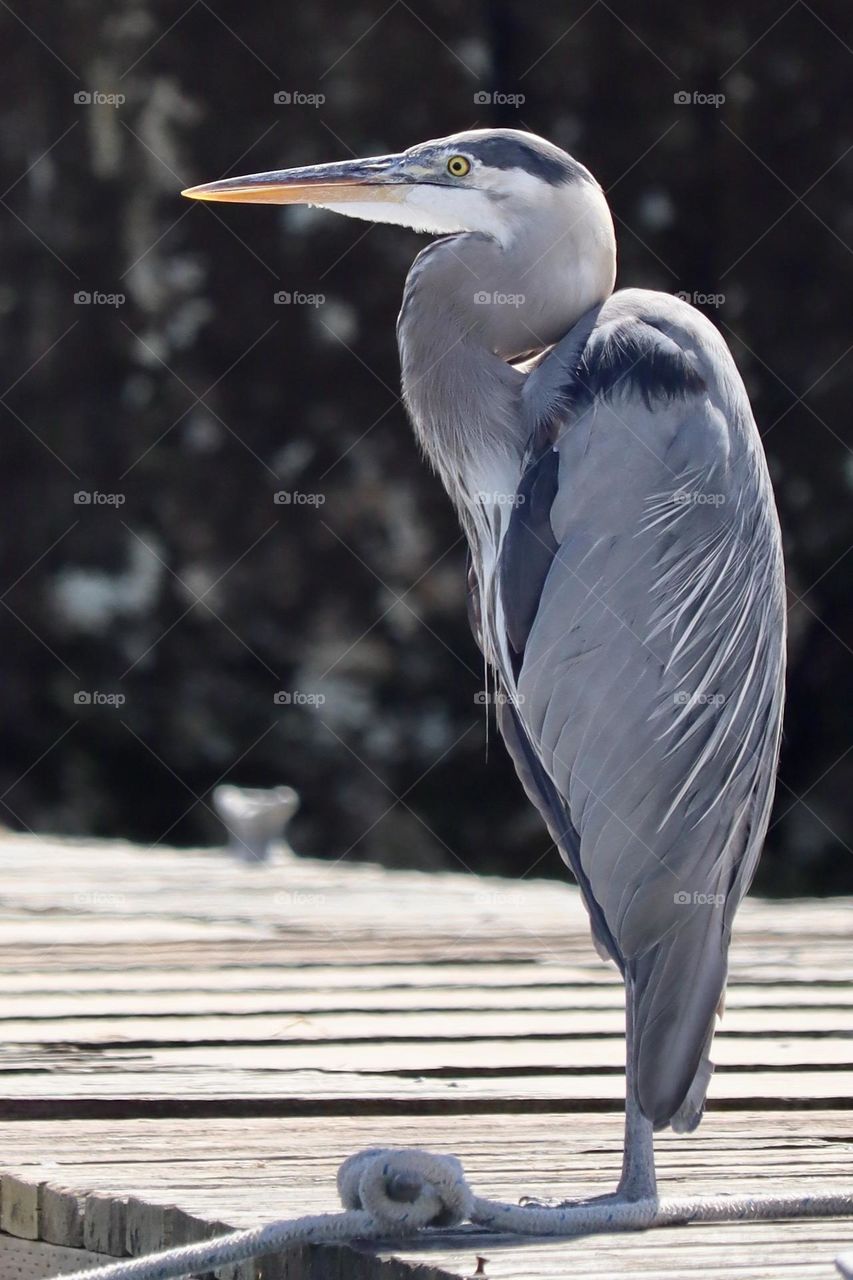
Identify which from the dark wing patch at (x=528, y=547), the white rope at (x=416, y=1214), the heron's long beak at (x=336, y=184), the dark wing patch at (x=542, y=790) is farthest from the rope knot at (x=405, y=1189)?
the heron's long beak at (x=336, y=184)

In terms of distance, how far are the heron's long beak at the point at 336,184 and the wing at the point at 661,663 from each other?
358 millimetres

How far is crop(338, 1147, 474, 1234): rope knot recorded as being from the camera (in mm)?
1347

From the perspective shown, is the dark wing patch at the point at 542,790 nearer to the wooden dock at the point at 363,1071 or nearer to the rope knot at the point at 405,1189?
the wooden dock at the point at 363,1071

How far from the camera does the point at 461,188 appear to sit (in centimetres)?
190

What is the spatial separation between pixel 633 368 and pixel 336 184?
0.47 metres

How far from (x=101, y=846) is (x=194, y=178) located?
1701mm

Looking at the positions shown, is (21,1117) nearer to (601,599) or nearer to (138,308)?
(601,599)

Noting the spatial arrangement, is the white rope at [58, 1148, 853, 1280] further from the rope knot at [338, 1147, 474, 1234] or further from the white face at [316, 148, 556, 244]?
the white face at [316, 148, 556, 244]

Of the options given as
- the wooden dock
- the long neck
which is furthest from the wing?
the wooden dock

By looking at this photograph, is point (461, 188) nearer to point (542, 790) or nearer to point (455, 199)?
point (455, 199)

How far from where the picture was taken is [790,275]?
4738 mm

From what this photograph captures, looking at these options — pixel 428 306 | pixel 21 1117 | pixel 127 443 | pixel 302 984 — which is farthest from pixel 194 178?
pixel 21 1117

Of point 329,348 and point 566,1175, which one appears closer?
point 566,1175

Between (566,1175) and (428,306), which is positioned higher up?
(428,306)
